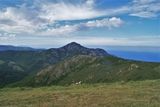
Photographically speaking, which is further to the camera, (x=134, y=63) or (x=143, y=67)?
(x=134, y=63)

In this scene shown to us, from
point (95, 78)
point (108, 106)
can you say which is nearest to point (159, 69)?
point (95, 78)

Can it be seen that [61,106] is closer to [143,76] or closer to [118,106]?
[118,106]

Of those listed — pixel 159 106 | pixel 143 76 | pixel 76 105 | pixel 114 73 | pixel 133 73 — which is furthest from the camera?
pixel 114 73

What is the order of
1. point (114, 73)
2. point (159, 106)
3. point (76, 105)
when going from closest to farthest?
point (159, 106), point (76, 105), point (114, 73)

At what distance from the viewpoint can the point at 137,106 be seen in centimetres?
3278

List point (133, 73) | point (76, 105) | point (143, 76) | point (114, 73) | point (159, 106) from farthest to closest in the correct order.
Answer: point (114, 73)
point (133, 73)
point (143, 76)
point (76, 105)
point (159, 106)

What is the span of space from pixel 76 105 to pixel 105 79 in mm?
138102

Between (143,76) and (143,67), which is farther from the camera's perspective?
(143,67)

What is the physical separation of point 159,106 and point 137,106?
2314 millimetres

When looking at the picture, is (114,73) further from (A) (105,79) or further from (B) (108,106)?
(B) (108,106)

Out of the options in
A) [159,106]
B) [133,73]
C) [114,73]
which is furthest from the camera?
[114,73]

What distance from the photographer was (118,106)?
3344cm

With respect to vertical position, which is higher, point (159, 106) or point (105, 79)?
point (159, 106)

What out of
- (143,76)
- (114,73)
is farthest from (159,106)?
(114,73)
